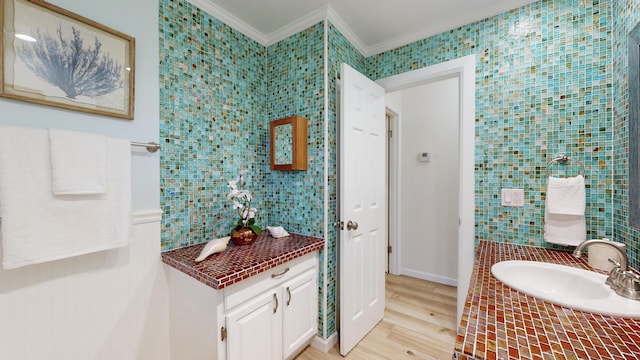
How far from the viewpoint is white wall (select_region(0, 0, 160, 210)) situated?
1.18 meters

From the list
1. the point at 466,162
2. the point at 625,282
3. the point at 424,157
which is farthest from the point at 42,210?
the point at 424,157

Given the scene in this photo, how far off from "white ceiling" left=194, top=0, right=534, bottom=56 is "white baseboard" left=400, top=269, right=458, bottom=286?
8.51 ft

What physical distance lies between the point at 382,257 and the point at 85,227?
2012 mm

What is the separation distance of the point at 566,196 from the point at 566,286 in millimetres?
579

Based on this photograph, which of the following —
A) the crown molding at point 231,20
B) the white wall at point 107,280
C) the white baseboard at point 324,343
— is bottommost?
the white baseboard at point 324,343

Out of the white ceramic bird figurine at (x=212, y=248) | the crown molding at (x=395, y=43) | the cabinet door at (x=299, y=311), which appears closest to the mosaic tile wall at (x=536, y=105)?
the crown molding at (x=395, y=43)

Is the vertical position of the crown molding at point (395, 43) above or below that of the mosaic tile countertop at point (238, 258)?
above

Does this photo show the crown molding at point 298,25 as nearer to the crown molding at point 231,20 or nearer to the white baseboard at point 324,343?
the crown molding at point 231,20

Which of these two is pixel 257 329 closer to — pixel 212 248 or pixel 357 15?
pixel 212 248

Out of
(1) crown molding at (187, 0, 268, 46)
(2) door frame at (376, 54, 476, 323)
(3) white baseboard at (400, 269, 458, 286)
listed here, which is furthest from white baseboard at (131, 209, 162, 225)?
(3) white baseboard at (400, 269, 458, 286)

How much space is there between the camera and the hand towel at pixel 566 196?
1368 mm

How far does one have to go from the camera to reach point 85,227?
1.07 metres

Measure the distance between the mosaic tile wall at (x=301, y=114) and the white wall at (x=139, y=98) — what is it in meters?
0.83

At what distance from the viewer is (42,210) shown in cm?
98
